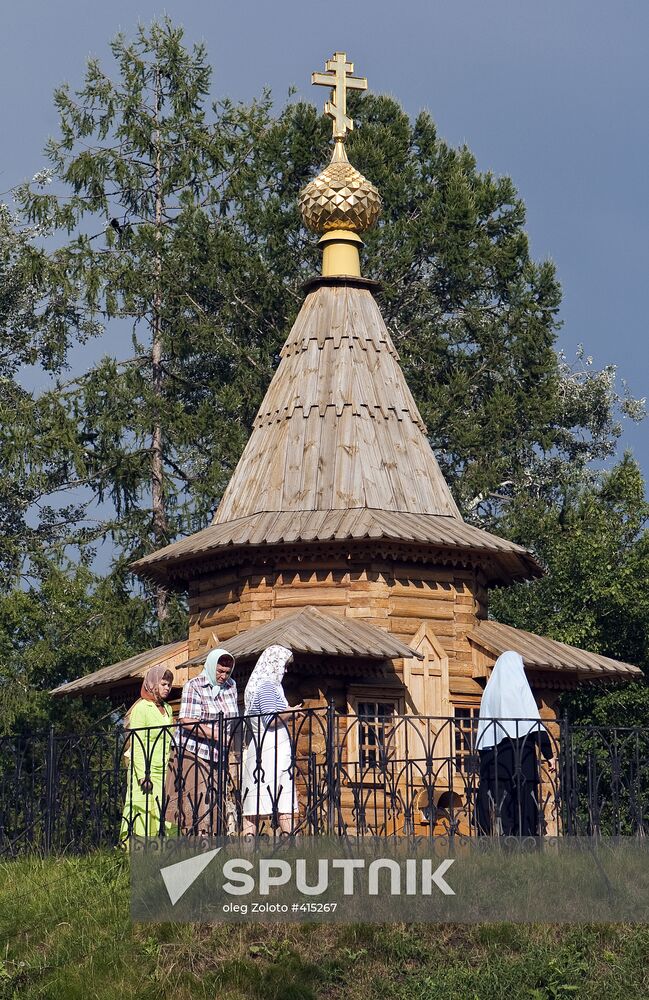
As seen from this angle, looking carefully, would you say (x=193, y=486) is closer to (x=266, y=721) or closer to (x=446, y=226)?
(x=446, y=226)

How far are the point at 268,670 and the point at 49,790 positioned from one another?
2098 millimetres

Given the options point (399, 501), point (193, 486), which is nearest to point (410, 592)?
point (399, 501)

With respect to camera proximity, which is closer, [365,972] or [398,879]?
[365,972]

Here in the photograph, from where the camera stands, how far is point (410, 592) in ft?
51.3

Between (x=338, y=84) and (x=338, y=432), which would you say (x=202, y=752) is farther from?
(x=338, y=84)

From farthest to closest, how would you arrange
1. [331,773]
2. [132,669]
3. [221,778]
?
[132,669], [221,778], [331,773]

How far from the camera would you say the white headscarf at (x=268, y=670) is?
11617mm

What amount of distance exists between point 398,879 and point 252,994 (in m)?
1.47

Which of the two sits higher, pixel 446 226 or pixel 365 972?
pixel 446 226

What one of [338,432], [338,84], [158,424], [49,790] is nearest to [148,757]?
[49,790]

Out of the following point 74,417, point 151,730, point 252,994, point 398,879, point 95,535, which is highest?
point 74,417

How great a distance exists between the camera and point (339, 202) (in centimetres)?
1802

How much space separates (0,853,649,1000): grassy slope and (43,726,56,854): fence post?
2.22m

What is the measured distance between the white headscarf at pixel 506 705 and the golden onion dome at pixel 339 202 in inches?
308
